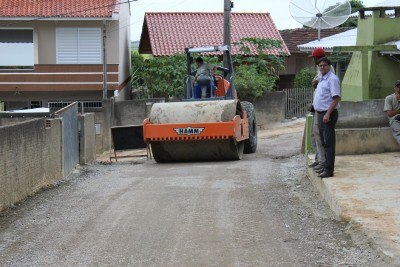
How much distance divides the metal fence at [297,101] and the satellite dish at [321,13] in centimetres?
796

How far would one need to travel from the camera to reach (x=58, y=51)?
1173 inches

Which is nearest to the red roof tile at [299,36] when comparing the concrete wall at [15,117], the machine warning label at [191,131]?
the concrete wall at [15,117]

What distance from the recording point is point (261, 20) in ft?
124

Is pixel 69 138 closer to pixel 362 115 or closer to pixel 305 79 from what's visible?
pixel 362 115

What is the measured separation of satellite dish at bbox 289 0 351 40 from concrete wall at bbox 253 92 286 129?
737 cm

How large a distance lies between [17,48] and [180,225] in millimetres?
23442

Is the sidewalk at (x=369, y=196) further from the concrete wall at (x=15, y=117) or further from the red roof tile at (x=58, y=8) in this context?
the red roof tile at (x=58, y=8)

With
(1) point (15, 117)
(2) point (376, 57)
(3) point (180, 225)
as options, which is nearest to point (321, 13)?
(2) point (376, 57)

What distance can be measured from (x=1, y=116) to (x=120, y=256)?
1395 centimetres

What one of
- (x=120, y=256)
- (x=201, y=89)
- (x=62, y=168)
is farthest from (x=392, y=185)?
(x=201, y=89)

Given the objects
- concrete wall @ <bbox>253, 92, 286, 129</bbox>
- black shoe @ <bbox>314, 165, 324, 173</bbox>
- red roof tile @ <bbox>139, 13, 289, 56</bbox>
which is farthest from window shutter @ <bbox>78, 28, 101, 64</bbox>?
black shoe @ <bbox>314, 165, 324, 173</bbox>

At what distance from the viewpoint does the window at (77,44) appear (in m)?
29.7

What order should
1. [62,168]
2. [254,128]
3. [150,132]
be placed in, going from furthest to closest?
[254,128], [150,132], [62,168]

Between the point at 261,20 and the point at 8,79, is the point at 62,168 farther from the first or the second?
the point at 261,20
